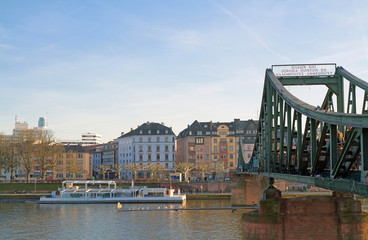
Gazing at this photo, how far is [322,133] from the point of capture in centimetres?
2677

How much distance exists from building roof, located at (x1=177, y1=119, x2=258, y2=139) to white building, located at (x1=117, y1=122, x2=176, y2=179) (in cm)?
702

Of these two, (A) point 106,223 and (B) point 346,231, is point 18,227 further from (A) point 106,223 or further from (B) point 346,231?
(B) point 346,231

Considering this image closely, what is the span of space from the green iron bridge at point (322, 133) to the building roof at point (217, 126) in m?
98.9

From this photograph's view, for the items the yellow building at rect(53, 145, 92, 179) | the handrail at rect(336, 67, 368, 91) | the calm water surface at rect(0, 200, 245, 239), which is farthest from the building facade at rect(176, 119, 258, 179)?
the handrail at rect(336, 67, 368, 91)

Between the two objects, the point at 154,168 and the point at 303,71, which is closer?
the point at 303,71

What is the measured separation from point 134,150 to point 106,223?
322 ft

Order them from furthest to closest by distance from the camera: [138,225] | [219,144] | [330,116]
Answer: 1. [219,144]
2. [138,225]
3. [330,116]

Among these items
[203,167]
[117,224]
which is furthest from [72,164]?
[117,224]

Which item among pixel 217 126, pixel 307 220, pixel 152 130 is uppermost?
pixel 217 126

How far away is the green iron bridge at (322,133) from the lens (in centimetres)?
2219

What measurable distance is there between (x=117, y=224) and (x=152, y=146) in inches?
3859

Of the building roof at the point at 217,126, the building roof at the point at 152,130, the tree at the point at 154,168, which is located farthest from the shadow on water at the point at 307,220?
the building roof at the point at 152,130

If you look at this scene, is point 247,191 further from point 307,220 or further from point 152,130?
point 152,130

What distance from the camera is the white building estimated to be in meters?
159
